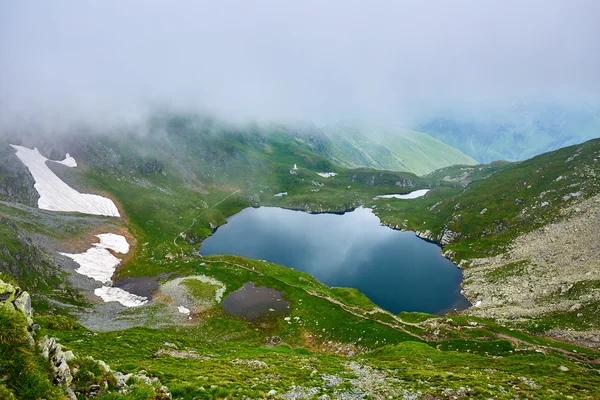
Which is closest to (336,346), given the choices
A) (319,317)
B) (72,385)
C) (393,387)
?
(319,317)

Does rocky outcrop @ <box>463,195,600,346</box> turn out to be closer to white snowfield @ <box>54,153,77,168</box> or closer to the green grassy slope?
the green grassy slope

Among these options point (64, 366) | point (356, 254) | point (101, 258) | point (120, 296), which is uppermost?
point (356, 254)

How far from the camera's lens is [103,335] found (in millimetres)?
36031

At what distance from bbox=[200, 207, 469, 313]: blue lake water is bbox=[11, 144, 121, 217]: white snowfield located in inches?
1810

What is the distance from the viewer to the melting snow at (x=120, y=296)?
2709 inches

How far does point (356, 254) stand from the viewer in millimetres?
128875

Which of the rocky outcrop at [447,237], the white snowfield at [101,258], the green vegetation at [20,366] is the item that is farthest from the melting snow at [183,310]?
the rocky outcrop at [447,237]

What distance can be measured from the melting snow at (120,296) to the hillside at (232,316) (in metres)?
0.49

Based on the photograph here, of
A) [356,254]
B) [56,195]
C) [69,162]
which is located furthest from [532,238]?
[69,162]

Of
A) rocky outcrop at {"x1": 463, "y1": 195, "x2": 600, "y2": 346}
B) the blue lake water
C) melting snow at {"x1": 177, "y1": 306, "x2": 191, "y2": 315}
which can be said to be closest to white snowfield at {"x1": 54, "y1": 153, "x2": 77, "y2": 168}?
the blue lake water

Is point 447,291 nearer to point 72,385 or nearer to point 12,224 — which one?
point 72,385

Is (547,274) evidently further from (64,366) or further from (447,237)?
(64,366)

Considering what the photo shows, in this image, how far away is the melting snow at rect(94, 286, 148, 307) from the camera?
68.8m

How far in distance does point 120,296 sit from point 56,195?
7981 cm
